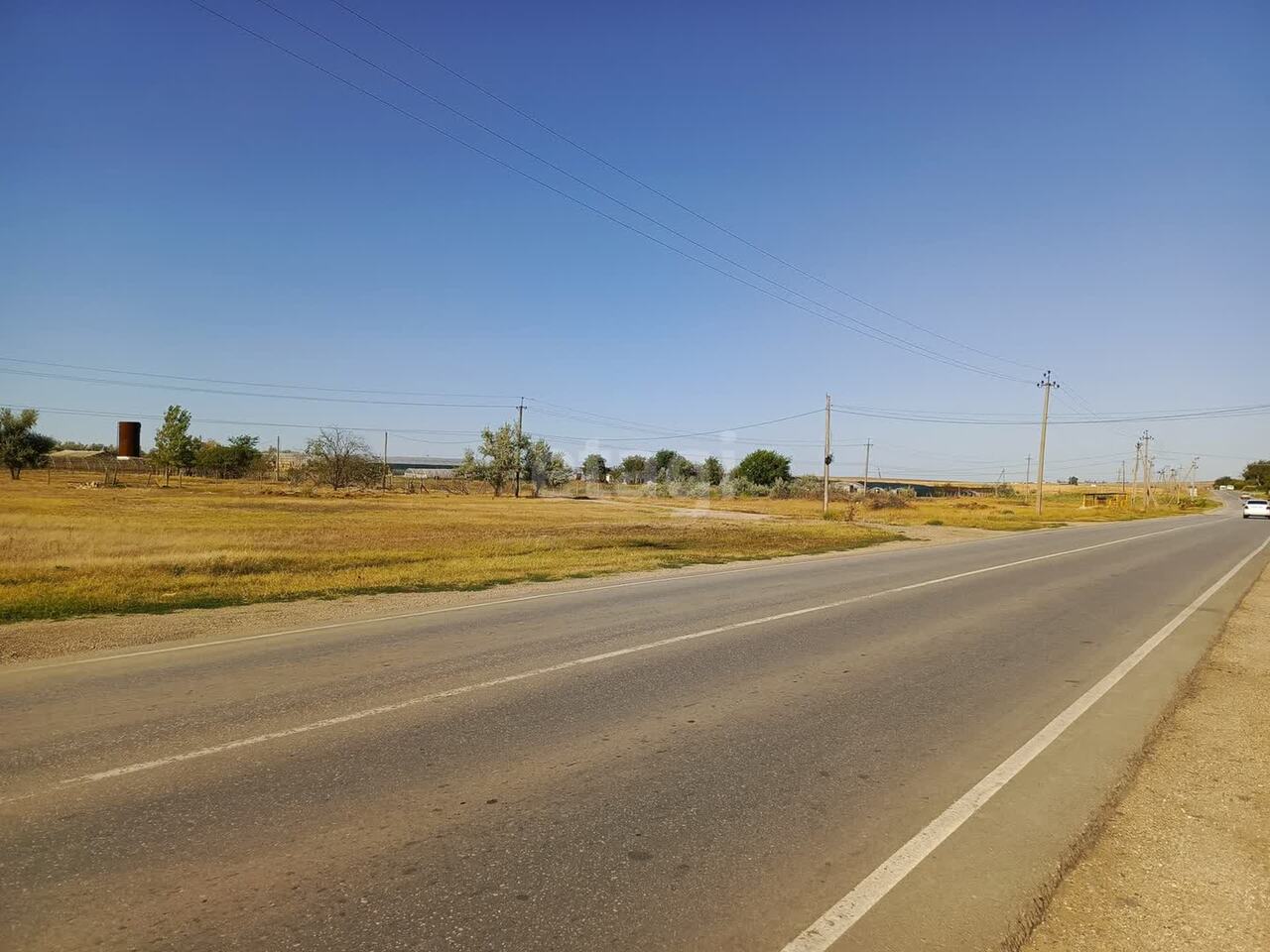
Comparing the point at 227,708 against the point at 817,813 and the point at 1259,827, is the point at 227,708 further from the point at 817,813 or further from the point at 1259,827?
the point at 1259,827

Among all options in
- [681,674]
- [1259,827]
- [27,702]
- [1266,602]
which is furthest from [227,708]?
[1266,602]

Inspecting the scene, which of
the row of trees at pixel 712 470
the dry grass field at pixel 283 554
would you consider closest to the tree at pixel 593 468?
the row of trees at pixel 712 470

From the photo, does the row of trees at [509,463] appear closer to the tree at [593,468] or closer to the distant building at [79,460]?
the tree at [593,468]

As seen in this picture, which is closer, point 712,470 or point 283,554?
point 283,554

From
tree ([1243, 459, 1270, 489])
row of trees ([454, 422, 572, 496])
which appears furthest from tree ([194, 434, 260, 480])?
tree ([1243, 459, 1270, 489])

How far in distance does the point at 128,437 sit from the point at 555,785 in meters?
106

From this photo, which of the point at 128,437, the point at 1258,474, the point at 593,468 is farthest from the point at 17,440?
the point at 1258,474

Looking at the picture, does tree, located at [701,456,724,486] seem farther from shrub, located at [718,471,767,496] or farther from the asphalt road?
the asphalt road

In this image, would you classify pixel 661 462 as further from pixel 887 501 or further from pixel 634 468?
pixel 887 501

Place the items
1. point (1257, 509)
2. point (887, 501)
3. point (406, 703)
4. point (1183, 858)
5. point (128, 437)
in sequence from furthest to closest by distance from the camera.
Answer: point (128, 437) < point (887, 501) < point (1257, 509) < point (406, 703) < point (1183, 858)

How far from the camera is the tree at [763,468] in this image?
11769 cm

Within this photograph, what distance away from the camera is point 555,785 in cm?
463

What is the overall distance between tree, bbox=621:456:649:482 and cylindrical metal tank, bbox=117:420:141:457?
8774cm

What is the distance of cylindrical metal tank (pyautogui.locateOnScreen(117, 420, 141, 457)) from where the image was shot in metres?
87.9
